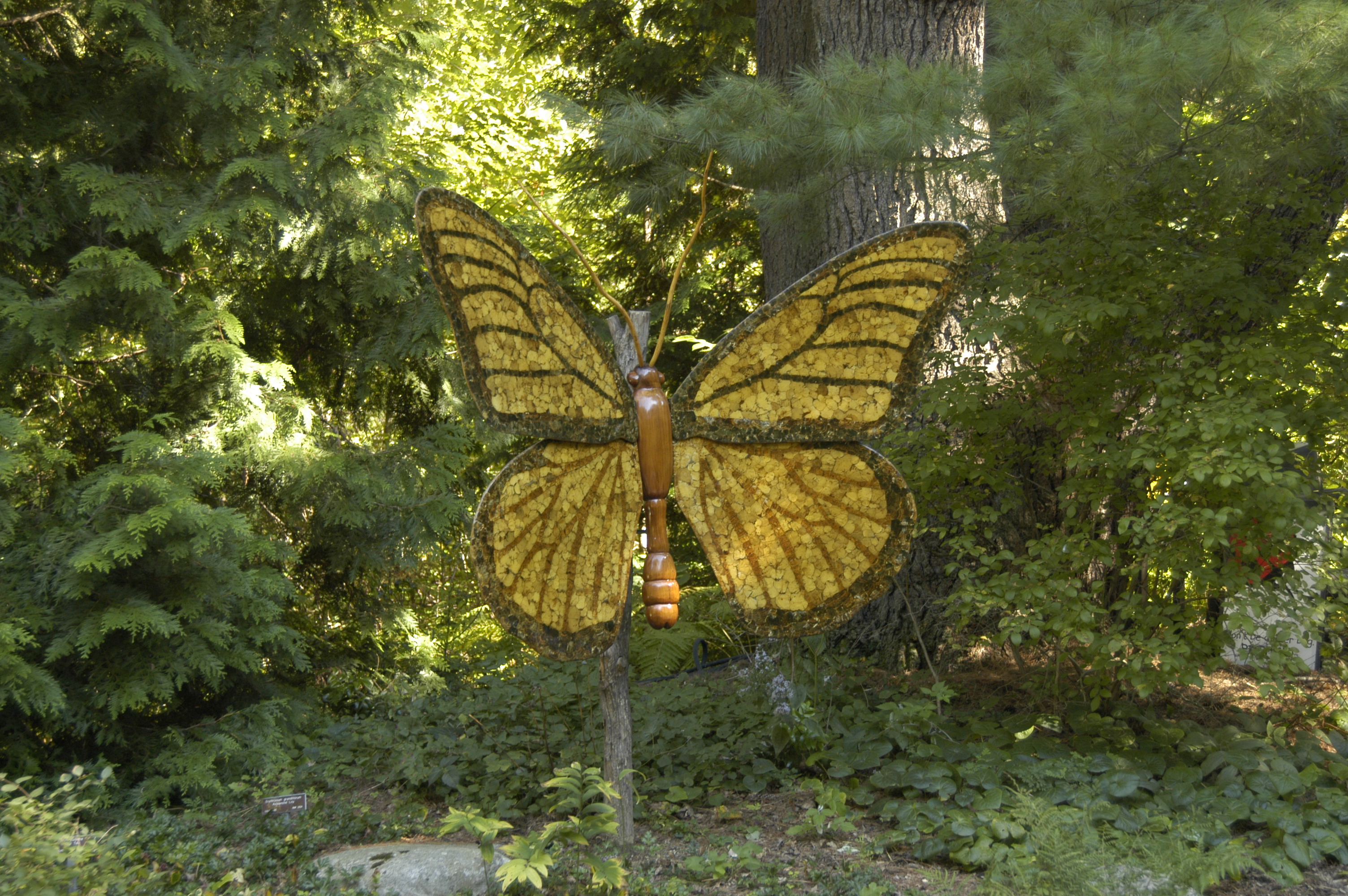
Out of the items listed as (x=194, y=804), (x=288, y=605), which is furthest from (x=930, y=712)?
(x=288, y=605)

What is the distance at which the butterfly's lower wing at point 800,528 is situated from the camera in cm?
254

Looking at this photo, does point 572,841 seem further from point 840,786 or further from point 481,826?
point 840,786

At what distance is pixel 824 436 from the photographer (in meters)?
2.56

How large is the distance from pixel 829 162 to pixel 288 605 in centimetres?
405

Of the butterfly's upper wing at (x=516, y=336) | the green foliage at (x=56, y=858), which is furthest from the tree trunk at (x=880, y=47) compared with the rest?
the green foliage at (x=56, y=858)

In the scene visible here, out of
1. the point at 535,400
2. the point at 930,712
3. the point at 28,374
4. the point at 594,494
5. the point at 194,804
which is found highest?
the point at 28,374

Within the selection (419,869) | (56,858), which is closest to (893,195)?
(419,869)

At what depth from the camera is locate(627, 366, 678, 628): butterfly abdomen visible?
234 centimetres

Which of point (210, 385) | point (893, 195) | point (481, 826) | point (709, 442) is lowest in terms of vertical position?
point (481, 826)

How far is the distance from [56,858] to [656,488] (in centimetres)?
187

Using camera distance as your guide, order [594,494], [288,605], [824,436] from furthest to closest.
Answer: [288,605]
[824,436]
[594,494]

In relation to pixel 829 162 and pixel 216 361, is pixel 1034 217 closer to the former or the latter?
pixel 829 162

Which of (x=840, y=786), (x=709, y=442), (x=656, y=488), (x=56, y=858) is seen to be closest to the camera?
(x=56, y=858)

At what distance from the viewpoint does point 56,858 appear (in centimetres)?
229
